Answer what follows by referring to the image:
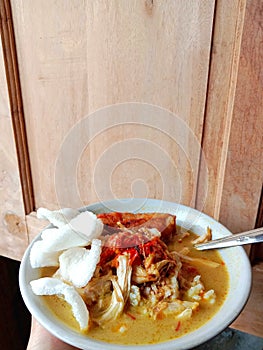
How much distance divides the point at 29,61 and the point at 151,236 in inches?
15.7

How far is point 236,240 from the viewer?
0.60m

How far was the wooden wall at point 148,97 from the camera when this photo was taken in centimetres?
59

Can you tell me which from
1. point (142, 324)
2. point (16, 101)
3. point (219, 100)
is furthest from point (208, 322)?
point (16, 101)

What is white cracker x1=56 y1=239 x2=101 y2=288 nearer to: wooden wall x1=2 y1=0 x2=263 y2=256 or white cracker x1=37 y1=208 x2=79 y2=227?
white cracker x1=37 y1=208 x2=79 y2=227

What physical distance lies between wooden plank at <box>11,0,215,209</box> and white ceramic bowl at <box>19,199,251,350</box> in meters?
0.05

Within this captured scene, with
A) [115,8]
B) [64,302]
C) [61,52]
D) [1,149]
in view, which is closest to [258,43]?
[115,8]

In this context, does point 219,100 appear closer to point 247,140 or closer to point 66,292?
point 247,140

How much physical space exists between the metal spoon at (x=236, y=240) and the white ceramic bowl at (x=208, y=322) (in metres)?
0.01

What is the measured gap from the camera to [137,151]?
728 mm

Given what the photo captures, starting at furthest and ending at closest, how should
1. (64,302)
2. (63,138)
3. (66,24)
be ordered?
1. (63,138)
2. (66,24)
3. (64,302)

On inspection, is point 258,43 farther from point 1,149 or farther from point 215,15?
point 1,149

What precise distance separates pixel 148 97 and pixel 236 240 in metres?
0.27

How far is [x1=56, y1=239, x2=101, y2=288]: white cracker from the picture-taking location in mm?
537

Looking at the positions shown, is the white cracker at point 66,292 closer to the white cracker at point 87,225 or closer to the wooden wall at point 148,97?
the white cracker at point 87,225
